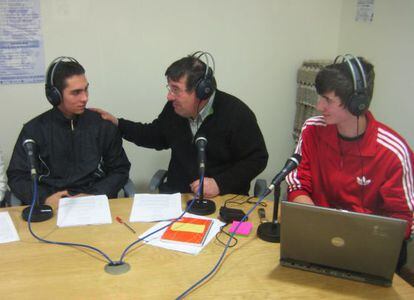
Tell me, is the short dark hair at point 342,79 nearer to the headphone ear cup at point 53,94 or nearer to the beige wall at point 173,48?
the beige wall at point 173,48

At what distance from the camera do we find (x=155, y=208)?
5.38 feet

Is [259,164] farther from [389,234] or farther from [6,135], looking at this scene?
[6,135]

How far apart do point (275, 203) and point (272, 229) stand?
0.10 meters

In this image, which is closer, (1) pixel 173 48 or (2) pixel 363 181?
(2) pixel 363 181

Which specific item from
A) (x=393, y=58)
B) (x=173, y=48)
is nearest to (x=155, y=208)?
(x=173, y=48)

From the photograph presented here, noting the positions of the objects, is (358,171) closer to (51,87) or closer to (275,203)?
(275,203)

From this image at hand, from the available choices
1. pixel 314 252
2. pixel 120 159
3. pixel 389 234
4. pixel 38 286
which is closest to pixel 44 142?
pixel 120 159

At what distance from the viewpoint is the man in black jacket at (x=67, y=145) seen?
192cm

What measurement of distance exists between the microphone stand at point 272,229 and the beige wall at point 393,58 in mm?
1061

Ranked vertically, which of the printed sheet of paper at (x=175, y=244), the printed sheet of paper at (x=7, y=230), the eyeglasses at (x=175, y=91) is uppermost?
the eyeglasses at (x=175, y=91)

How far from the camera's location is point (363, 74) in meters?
1.43

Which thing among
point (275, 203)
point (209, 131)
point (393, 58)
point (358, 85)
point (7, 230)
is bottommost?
point (7, 230)

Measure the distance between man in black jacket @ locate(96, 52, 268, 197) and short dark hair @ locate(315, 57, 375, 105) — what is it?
590 mm

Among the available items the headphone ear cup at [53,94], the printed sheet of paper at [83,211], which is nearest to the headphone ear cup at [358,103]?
the printed sheet of paper at [83,211]
